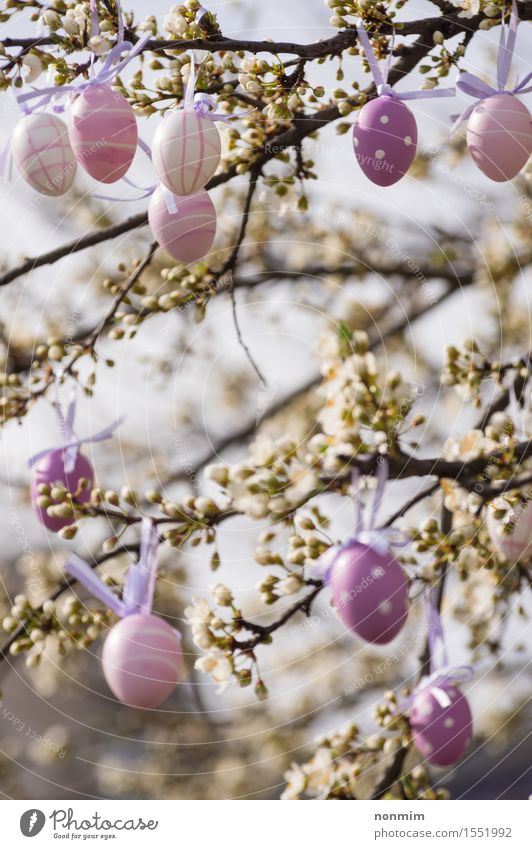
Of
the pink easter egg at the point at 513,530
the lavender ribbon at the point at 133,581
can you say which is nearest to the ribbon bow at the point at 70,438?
the lavender ribbon at the point at 133,581

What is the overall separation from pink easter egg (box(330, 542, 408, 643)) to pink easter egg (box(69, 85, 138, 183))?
0.47 meters

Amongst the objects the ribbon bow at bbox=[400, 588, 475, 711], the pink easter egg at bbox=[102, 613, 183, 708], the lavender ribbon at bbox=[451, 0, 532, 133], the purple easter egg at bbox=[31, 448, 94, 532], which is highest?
the lavender ribbon at bbox=[451, 0, 532, 133]

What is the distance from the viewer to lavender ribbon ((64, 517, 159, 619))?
2.76ft

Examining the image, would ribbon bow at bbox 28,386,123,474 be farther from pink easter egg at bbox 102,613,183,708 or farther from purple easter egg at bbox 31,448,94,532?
pink easter egg at bbox 102,613,183,708

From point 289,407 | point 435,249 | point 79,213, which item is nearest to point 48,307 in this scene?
point 79,213

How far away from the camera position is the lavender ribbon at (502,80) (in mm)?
842

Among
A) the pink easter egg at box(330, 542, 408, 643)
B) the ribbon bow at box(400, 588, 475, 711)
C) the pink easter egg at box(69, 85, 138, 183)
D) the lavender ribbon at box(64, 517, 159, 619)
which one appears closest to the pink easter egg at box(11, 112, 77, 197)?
the pink easter egg at box(69, 85, 138, 183)

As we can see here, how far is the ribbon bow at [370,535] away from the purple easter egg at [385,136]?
308 mm

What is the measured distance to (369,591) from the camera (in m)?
0.77

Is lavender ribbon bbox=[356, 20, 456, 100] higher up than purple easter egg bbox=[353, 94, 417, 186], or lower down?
higher up

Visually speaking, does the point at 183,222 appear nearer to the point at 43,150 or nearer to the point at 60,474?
the point at 43,150

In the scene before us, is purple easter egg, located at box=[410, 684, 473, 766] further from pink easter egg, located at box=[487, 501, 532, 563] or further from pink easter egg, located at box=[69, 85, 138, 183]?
pink easter egg, located at box=[69, 85, 138, 183]

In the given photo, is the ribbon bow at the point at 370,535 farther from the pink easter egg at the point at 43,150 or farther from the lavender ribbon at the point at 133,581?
the pink easter egg at the point at 43,150

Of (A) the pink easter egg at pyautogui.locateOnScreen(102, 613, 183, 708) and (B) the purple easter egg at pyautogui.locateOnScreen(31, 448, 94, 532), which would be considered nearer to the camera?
(A) the pink easter egg at pyautogui.locateOnScreen(102, 613, 183, 708)
